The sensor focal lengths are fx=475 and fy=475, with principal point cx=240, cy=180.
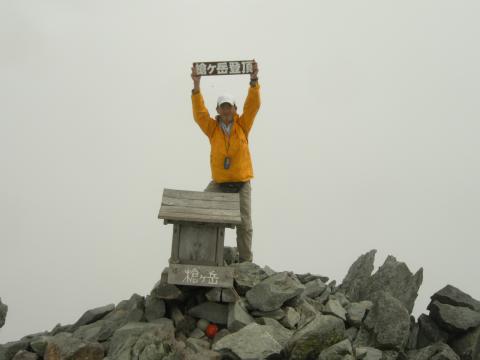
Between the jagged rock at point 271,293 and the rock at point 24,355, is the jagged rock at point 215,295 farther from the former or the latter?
the rock at point 24,355

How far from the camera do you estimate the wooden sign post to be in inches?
401

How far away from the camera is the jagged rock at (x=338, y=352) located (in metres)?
8.52

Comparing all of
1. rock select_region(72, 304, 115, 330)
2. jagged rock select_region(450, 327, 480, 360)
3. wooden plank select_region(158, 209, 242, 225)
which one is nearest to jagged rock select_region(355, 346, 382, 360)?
jagged rock select_region(450, 327, 480, 360)

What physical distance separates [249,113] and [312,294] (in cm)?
493

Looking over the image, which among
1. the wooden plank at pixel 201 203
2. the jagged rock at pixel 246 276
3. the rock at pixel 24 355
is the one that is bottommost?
the rock at pixel 24 355

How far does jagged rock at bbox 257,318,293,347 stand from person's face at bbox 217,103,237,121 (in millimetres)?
5008

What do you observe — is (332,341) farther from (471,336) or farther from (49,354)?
(49,354)

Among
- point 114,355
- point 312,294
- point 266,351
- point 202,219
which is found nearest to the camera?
point 266,351

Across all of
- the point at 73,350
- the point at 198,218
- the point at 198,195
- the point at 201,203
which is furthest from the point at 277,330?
the point at 73,350

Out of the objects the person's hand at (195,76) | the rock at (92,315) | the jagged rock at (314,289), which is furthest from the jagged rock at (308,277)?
the person's hand at (195,76)

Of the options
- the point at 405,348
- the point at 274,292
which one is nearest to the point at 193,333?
the point at 274,292

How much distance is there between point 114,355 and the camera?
30.9 ft

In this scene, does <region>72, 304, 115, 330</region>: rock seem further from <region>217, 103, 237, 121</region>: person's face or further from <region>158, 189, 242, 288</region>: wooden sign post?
<region>217, 103, 237, 121</region>: person's face

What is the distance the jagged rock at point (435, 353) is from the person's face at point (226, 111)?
690 centimetres
